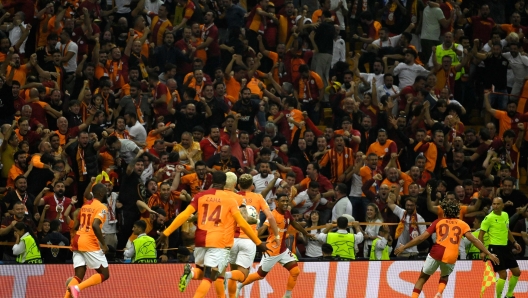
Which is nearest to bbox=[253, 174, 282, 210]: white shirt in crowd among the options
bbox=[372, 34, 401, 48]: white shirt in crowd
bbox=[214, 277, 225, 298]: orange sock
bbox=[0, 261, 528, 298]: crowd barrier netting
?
bbox=[0, 261, 528, 298]: crowd barrier netting

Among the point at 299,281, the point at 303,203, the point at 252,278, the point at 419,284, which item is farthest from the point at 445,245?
the point at 303,203

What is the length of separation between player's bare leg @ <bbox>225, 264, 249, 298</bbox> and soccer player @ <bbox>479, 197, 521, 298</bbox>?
463cm

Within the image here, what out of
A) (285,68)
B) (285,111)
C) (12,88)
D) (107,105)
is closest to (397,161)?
(285,111)

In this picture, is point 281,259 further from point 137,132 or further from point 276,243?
point 137,132

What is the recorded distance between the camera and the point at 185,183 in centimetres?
2205

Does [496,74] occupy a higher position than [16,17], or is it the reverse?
[16,17]

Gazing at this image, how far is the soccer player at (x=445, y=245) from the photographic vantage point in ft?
60.1

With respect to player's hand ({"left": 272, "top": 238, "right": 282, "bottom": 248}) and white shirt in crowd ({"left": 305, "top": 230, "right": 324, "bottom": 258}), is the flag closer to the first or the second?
white shirt in crowd ({"left": 305, "top": 230, "right": 324, "bottom": 258})

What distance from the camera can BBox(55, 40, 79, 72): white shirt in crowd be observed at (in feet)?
81.6

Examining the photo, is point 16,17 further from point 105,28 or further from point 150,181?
point 150,181

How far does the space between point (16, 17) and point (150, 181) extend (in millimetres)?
5918

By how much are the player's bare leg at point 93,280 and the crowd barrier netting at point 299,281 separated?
158 centimetres

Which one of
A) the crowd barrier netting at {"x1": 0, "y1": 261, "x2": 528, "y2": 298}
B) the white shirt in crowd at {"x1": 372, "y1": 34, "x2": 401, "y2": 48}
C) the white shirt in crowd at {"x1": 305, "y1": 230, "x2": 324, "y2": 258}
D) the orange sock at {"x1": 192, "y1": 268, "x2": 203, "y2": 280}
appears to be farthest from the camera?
the white shirt in crowd at {"x1": 372, "y1": 34, "x2": 401, "y2": 48}

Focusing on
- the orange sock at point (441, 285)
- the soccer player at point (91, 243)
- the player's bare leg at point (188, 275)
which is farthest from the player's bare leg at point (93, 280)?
the orange sock at point (441, 285)
